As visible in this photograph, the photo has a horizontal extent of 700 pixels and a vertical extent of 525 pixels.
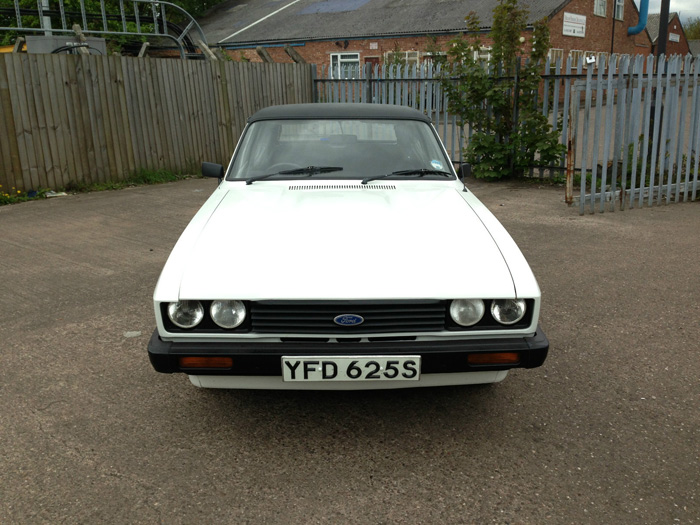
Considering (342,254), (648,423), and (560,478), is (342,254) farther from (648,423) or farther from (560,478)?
(648,423)

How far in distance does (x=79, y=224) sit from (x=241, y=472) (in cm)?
607

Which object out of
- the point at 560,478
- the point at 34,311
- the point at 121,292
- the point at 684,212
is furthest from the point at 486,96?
the point at 560,478

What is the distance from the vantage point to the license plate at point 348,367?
270 centimetres

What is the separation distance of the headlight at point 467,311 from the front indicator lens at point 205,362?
101 centimetres

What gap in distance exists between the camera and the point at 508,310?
110 inches

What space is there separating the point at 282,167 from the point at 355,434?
2.01 metres

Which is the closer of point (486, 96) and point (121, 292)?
point (121, 292)

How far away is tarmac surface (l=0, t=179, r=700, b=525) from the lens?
2.53m

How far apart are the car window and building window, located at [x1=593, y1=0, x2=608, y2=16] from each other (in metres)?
31.6

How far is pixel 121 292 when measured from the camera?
17.1 ft

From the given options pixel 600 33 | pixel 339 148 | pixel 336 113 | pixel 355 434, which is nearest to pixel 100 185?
pixel 336 113

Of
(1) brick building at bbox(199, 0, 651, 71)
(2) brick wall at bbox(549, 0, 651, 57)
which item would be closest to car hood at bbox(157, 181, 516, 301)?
(1) brick building at bbox(199, 0, 651, 71)

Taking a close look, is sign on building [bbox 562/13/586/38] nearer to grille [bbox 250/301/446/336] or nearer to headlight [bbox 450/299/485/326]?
headlight [bbox 450/299/485/326]

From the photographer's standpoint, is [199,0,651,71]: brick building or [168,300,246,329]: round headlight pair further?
[199,0,651,71]: brick building
